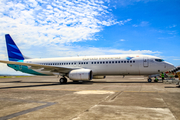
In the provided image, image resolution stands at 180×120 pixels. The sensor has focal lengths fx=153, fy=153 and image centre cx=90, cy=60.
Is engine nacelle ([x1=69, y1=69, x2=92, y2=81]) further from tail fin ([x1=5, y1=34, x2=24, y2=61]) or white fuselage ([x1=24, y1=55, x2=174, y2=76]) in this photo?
tail fin ([x1=5, y1=34, x2=24, y2=61])

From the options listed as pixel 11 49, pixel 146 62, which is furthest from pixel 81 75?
pixel 11 49

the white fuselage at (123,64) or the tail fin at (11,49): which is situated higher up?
the tail fin at (11,49)

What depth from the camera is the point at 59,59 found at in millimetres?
22609

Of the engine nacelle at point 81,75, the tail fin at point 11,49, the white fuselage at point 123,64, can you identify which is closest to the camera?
the engine nacelle at point 81,75

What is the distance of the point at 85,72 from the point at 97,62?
9.32 feet

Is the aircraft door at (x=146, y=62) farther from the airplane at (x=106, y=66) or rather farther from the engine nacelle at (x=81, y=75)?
the engine nacelle at (x=81, y=75)

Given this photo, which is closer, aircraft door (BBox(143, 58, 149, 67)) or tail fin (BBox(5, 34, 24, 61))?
aircraft door (BBox(143, 58, 149, 67))

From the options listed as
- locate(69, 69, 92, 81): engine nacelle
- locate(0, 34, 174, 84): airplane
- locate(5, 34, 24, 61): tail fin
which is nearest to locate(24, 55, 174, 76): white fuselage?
locate(0, 34, 174, 84): airplane

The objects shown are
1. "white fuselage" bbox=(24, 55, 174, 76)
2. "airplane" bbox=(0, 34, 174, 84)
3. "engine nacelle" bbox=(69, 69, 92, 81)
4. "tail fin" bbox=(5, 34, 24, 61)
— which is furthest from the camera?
"tail fin" bbox=(5, 34, 24, 61)

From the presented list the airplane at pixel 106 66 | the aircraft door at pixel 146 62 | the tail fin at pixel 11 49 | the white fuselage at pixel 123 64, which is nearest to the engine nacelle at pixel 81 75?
the airplane at pixel 106 66

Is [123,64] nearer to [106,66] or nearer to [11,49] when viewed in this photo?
[106,66]

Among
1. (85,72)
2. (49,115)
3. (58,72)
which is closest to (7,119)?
(49,115)

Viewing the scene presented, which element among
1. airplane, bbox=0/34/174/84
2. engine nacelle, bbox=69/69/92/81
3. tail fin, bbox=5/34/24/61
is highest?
tail fin, bbox=5/34/24/61

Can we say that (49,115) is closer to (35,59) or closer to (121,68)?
(121,68)
